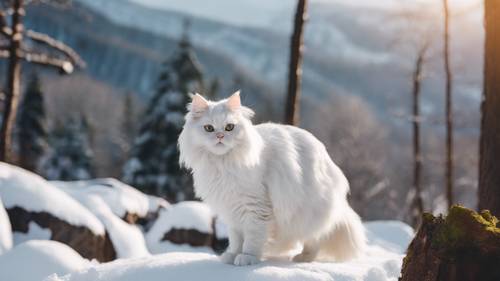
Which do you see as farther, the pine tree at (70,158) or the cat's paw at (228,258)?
the pine tree at (70,158)

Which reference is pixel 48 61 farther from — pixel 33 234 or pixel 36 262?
pixel 36 262

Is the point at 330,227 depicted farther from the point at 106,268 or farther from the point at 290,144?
the point at 106,268

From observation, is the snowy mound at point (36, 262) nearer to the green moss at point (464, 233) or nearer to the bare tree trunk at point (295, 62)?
the green moss at point (464, 233)

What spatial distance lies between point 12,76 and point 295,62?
751 cm

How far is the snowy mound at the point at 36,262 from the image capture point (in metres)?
5.86

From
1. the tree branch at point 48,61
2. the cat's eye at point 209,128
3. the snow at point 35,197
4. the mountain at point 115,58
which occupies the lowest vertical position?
the snow at point 35,197

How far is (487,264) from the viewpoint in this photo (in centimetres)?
384

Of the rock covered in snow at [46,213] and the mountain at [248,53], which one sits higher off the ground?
the mountain at [248,53]

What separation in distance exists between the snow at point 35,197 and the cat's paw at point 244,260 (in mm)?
4088

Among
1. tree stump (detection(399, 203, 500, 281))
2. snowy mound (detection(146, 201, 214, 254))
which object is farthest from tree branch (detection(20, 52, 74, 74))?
tree stump (detection(399, 203, 500, 281))

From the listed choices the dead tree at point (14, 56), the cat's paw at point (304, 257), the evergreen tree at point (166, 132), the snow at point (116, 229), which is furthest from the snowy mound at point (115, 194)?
the evergreen tree at point (166, 132)

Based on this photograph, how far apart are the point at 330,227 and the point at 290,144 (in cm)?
101

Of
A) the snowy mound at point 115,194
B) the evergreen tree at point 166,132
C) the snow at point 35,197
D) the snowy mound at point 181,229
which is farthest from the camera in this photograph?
the evergreen tree at point 166,132

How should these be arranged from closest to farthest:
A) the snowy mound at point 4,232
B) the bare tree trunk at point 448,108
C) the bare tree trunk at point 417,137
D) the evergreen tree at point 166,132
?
the snowy mound at point 4,232
the bare tree trunk at point 448,108
the bare tree trunk at point 417,137
the evergreen tree at point 166,132
